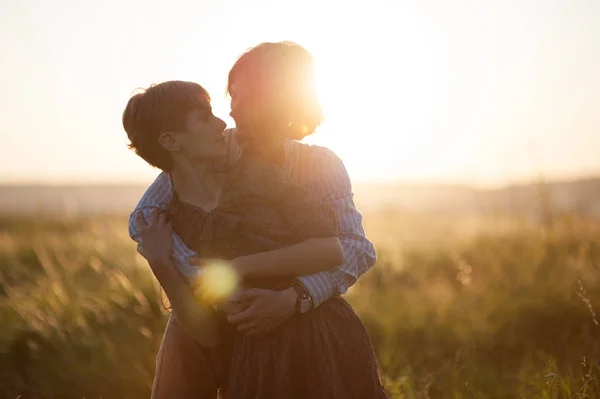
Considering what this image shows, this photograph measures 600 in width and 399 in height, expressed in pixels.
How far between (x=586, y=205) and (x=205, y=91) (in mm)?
5997

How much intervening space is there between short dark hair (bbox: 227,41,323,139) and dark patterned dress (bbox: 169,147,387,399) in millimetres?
210

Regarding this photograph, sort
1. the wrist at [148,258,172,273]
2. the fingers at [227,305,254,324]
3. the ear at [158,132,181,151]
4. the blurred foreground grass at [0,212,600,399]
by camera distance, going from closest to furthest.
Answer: the fingers at [227,305,254,324] < the wrist at [148,258,172,273] < the ear at [158,132,181,151] < the blurred foreground grass at [0,212,600,399]

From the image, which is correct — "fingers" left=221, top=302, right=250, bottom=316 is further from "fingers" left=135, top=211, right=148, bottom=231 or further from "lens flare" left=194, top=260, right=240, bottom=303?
"fingers" left=135, top=211, right=148, bottom=231

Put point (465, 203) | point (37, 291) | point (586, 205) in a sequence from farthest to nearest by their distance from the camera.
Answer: point (465, 203) < point (586, 205) < point (37, 291)

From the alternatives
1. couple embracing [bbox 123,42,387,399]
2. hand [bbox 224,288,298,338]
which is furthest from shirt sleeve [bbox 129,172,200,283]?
hand [bbox 224,288,298,338]

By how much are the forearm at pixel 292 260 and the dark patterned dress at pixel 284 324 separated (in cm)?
4

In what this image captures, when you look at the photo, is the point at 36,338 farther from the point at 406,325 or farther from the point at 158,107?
the point at 158,107

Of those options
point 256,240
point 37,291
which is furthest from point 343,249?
point 37,291

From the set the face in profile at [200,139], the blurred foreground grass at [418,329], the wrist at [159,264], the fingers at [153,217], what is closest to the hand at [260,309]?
the wrist at [159,264]

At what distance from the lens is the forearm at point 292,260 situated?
2.31m

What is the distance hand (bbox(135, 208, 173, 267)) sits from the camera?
7.95 feet

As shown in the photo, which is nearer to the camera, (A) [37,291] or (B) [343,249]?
(B) [343,249]

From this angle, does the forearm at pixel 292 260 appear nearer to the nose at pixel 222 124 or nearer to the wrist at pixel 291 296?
the wrist at pixel 291 296

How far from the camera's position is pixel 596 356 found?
4367 mm
